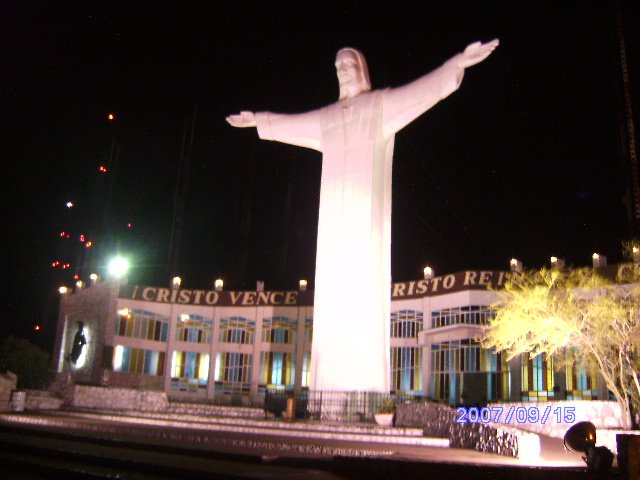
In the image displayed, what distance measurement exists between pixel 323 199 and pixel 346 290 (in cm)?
345

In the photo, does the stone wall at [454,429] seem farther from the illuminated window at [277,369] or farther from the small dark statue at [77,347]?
the illuminated window at [277,369]

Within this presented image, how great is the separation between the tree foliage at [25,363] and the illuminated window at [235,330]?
11021 millimetres

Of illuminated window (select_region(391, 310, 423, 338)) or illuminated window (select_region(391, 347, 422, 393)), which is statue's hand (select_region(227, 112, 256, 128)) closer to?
illuminated window (select_region(391, 310, 423, 338))

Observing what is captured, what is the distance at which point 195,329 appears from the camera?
42875 mm

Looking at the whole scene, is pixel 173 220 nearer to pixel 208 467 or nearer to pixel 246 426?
pixel 246 426

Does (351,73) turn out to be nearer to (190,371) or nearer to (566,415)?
(566,415)

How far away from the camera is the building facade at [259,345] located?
1266 inches

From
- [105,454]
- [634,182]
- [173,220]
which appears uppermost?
[173,220]

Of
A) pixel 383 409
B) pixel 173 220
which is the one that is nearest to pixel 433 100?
pixel 383 409

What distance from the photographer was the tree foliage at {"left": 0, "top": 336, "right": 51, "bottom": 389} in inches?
1308

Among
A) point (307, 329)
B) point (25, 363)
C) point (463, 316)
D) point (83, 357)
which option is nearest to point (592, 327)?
point (463, 316)

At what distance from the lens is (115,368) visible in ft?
130

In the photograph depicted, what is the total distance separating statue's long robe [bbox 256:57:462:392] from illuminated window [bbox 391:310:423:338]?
16697 millimetres
